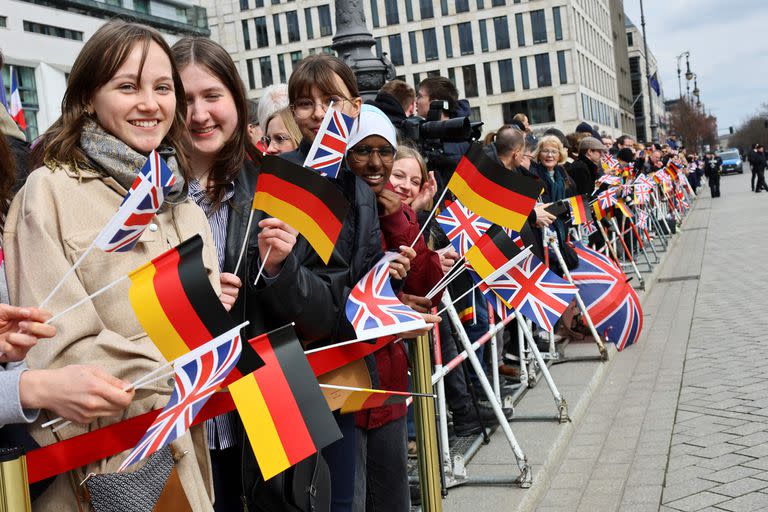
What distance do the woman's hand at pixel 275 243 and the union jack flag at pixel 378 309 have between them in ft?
1.22

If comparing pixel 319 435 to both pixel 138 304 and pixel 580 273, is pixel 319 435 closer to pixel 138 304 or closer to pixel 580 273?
pixel 138 304

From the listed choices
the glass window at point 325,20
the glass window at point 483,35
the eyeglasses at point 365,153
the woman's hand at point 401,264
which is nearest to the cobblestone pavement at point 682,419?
the woman's hand at point 401,264

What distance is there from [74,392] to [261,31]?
82641mm

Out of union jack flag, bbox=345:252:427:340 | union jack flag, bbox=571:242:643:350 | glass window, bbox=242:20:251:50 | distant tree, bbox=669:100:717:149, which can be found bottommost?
union jack flag, bbox=571:242:643:350

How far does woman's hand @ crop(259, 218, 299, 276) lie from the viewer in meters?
2.65

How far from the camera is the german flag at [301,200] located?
271cm

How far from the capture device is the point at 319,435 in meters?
2.37

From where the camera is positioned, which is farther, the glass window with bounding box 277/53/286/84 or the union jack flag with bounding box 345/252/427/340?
the glass window with bounding box 277/53/286/84

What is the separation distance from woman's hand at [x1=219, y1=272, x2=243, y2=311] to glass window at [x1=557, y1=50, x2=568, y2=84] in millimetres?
75635

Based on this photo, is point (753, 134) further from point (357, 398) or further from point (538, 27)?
point (357, 398)

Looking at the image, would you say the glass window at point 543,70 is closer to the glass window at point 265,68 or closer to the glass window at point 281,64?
the glass window at point 281,64

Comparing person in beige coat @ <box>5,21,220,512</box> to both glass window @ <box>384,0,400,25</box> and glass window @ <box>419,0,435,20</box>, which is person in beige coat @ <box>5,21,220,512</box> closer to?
glass window @ <box>419,0,435,20</box>

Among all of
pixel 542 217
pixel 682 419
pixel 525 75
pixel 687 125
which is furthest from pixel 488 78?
pixel 682 419

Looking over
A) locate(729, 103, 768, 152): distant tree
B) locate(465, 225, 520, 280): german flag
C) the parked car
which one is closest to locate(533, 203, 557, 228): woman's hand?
locate(465, 225, 520, 280): german flag
